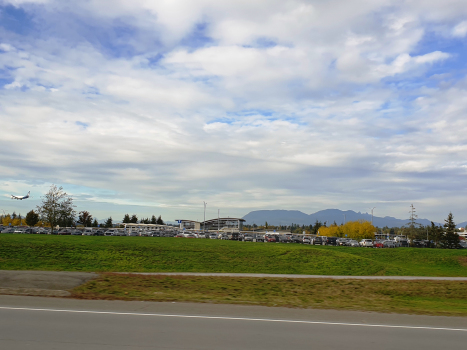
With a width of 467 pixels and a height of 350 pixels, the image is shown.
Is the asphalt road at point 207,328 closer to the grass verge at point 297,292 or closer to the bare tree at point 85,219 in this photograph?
the grass verge at point 297,292

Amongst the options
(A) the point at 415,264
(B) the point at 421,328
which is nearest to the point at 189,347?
(B) the point at 421,328

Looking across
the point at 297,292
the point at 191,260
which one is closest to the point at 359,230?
the point at 191,260

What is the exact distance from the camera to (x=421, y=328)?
400 inches

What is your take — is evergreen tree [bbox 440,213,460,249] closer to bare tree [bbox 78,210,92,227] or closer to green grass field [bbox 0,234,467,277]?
green grass field [bbox 0,234,467,277]

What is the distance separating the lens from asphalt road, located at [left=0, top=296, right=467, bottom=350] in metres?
8.08

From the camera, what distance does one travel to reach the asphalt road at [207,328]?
8078 mm

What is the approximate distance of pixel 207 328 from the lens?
942cm

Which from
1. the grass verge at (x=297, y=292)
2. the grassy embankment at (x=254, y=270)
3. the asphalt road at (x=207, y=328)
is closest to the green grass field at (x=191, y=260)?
the grassy embankment at (x=254, y=270)

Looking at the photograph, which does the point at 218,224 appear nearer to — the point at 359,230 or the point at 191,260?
the point at 359,230

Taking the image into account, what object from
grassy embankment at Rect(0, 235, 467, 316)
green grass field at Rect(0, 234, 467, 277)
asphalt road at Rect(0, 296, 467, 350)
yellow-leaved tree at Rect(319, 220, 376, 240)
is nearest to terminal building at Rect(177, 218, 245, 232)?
yellow-leaved tree at Rect(319, 220, 376, 240)

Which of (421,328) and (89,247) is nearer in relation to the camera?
(421,328)

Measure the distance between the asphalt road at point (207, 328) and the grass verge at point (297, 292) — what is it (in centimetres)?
193

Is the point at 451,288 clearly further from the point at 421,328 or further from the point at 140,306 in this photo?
the point at 140,306

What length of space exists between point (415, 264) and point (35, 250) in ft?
131
